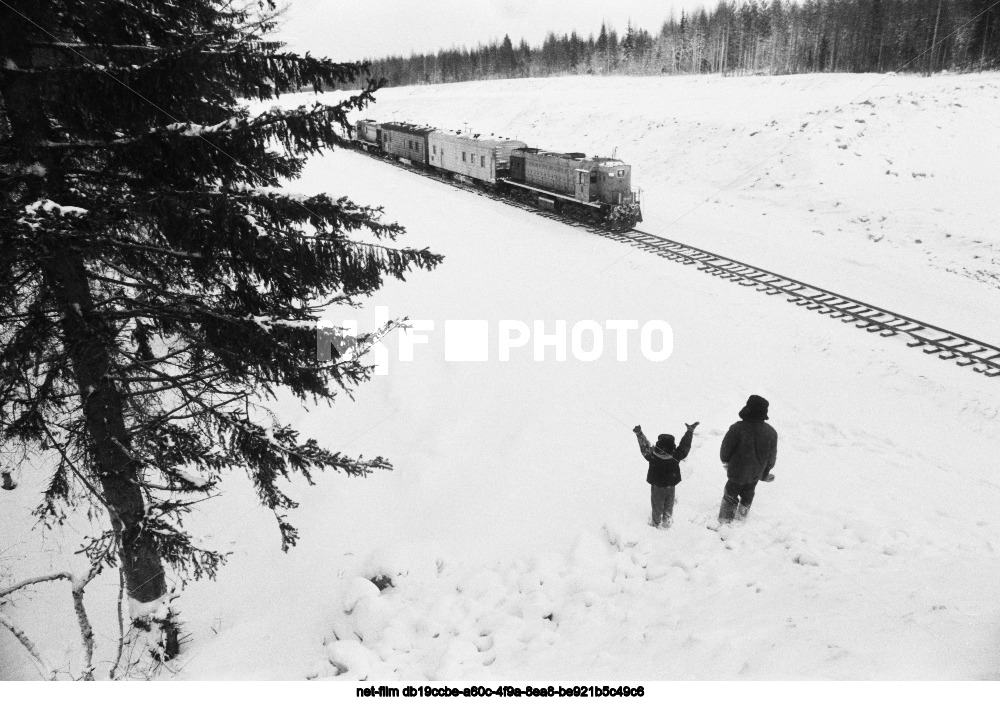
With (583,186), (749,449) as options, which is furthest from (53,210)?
(583,186)

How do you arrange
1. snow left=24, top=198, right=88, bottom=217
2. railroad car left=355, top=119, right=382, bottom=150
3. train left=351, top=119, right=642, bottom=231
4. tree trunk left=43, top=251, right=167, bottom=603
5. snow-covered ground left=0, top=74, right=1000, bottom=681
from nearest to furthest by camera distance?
snow left=24, top=198, right=88, bottom=217 < tree trunk left=43, top=251, right=167, bottom=603 < snow-covered ground left=0, top=74, right=1000, bottom=681 < train left=351, top=119, right=642, bottom=231 < railroad car left=355, top=119, right=382, bottom=150

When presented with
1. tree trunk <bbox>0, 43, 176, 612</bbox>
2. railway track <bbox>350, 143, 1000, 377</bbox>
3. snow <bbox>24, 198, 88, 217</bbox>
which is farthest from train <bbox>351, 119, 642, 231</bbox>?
snow <bbox>24, 198, 88, 217</bbox>

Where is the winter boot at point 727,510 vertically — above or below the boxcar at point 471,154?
below

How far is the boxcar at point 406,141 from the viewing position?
3512cm

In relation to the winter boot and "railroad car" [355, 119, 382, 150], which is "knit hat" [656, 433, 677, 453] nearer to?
the winter boot

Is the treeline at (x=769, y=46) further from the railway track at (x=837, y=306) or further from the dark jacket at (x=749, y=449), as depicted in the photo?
the dark jacket at (x=749, y=449)

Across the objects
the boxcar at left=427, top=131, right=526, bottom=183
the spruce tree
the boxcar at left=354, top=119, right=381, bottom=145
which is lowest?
the spruce tree

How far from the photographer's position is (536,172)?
25.9 metres

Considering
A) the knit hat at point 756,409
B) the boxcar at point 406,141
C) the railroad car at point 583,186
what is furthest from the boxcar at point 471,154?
the knit hat at point 756,409

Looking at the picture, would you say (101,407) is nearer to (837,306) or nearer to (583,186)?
(837,306)

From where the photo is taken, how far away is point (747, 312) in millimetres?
13641

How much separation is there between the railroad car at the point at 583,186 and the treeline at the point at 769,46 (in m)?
9.13

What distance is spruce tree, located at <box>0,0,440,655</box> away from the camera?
13.4 ft
